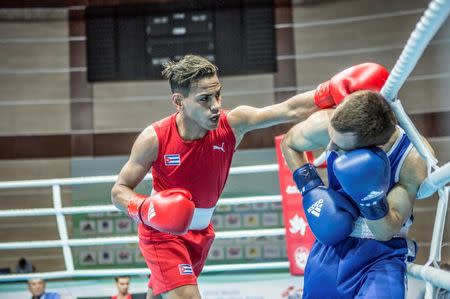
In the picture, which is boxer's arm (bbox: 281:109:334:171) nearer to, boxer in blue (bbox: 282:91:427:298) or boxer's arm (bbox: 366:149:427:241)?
boxer in blue (bbox: 282:91:427:298)

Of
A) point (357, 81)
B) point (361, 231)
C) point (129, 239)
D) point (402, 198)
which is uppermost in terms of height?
point (357, 81)

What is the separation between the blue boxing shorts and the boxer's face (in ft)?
2.61

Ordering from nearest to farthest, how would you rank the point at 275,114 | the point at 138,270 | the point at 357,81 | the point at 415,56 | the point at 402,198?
1. the point at 415,56
2. the point at 402,198
3. the point at 357,81
4. the point at 275,114
5. the point at 138,270

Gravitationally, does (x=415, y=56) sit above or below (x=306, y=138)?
above

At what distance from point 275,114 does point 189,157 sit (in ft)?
1.41

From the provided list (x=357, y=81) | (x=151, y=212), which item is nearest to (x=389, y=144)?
(x=357, y=81)

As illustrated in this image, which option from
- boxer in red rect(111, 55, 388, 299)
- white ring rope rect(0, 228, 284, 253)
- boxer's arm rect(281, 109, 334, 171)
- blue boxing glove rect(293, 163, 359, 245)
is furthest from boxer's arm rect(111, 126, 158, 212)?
white ring rope rect(0, 228, 284, 253)

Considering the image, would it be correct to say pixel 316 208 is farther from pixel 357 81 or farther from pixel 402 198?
pixel 357 81

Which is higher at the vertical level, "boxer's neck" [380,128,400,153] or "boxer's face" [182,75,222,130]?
"boxer's face" [182,75,222,130]

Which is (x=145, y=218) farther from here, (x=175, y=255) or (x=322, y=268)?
(x=322, y=268)

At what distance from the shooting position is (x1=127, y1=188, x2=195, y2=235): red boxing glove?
7.90ft

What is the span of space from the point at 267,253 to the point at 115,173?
1888 millimetres

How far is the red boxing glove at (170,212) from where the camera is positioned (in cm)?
241

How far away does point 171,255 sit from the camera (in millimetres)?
2768
